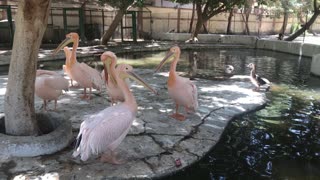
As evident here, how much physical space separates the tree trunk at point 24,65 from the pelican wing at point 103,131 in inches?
33.3

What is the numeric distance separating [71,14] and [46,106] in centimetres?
1726

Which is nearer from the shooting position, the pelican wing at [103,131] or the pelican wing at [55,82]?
the pelican wing at [103,131]

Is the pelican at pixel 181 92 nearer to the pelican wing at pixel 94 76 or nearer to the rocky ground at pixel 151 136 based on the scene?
the rocky ground at pixel 151 136

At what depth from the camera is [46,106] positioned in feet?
19.4

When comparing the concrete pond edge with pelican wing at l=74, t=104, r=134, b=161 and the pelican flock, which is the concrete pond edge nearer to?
the pelican flock

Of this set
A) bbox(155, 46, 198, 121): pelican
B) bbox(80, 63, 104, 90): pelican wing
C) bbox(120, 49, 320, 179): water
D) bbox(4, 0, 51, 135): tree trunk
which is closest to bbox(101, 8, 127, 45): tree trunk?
bbox(120, 49, 320, 179): water

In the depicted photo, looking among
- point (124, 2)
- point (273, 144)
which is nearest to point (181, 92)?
point (273, 144)

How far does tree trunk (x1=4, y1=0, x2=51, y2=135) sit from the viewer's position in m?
3.86

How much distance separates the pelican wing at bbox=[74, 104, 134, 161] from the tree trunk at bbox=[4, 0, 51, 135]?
0.85m

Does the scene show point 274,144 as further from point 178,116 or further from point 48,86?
point 48,86

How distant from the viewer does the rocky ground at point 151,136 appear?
3680 millimetres

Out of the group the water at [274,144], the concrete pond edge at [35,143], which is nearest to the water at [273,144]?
the water at [274,144]

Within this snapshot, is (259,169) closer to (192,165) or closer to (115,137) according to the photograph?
(192,165)

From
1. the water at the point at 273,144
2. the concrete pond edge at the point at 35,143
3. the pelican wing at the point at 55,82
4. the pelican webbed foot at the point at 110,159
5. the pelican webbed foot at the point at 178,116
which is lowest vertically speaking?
the water at the point at 273,144
